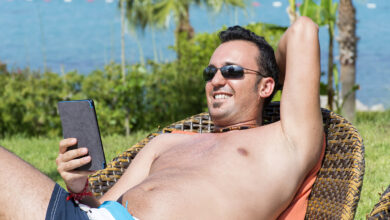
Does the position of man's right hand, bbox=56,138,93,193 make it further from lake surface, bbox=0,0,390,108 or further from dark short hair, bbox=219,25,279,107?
lake surface, bbox=0,0,390,108

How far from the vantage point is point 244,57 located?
10.7 ft

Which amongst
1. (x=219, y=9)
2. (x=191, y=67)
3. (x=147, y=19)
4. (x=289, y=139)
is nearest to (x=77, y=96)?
(x=191, y=67)

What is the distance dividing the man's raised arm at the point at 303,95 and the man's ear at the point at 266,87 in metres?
0.41

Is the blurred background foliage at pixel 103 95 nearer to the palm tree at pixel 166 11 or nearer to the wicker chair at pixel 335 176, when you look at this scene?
the wicker chair at pixel 335 176

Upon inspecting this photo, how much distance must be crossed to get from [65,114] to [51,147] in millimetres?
4748

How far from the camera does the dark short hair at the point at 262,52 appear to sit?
3.27 metres

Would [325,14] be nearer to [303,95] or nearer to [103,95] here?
[103,95]

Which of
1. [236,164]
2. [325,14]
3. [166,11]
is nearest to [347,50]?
[325,14]

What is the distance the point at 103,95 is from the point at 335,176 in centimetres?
598

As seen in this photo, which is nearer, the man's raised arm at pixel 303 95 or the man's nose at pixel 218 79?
the man's raised arm at pixel 303 95

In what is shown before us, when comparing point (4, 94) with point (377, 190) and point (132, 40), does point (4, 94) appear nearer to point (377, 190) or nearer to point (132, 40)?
point (377, 190)

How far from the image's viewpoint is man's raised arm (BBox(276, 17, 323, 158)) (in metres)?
2.74

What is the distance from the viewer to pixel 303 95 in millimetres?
2738

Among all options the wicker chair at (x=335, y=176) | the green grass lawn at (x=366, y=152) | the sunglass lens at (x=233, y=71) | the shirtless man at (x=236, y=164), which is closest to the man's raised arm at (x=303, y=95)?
the shirtless man at (x=236, y=164)
